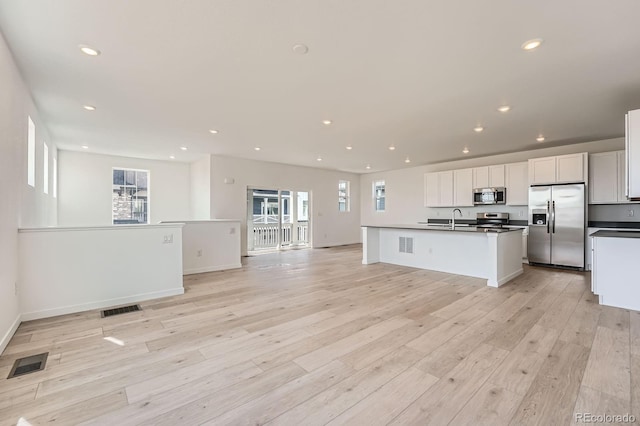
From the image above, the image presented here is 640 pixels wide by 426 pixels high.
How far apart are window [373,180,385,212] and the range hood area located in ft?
22.3

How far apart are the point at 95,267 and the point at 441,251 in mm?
5501

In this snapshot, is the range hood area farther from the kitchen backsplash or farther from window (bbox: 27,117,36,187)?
window (bbox: 27,117,36,187)

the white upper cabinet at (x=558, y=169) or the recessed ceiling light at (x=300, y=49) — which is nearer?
the recessed ceiling light at (x=300, y=49)

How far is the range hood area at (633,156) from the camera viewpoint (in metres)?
3.27

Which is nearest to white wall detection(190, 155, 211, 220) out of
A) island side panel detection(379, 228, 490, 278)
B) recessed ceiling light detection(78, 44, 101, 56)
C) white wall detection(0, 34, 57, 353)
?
white wall detection(0, 34, 57, 353)

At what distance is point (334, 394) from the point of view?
71.1 inches

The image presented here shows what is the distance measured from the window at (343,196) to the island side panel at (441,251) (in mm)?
3824

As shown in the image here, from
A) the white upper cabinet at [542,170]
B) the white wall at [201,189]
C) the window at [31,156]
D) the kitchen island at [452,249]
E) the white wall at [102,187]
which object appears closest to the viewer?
the window at [31,156]

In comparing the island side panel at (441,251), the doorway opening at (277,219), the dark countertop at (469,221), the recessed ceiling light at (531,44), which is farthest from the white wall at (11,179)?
the dark countertop at (469,221)

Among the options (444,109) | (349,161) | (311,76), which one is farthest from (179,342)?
(349,161)

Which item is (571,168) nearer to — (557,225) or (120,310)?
(557,225)

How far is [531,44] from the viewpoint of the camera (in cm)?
243

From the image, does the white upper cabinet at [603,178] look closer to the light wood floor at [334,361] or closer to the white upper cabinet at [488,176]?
the white upper cabinet at [488,176]

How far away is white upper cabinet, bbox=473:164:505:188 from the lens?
264 inches
